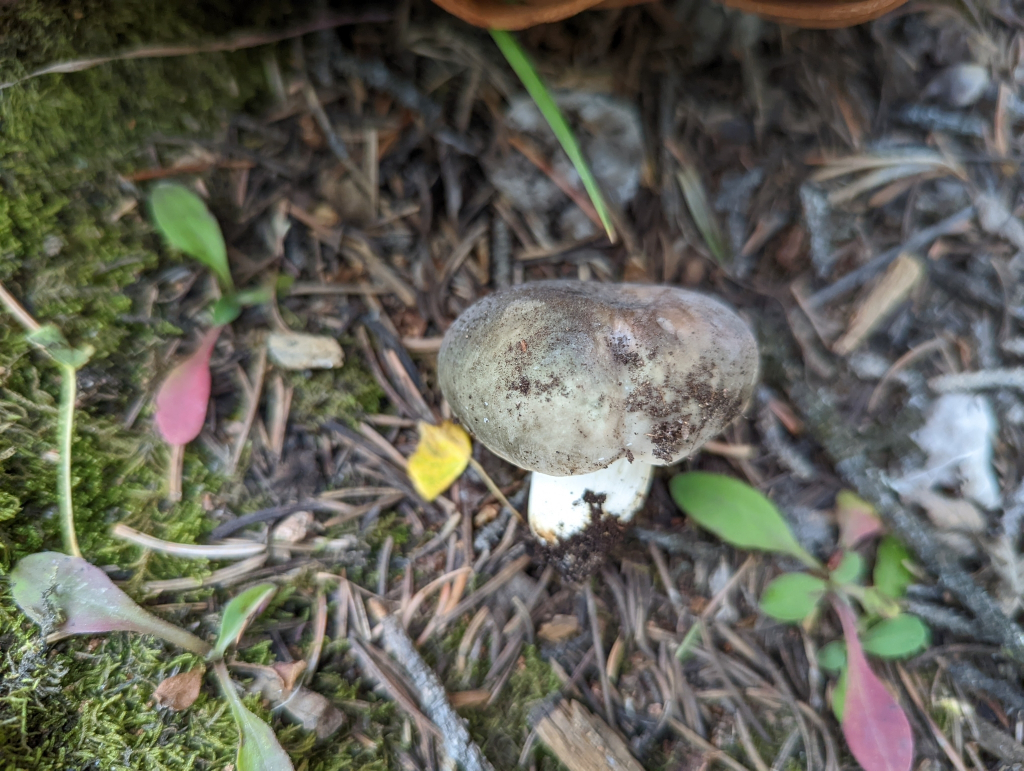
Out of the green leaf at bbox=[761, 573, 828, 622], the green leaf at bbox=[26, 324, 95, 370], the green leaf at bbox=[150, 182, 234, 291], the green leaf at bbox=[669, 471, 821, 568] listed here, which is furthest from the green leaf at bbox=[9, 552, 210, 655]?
the green leaf at bbox=[761, 573, 828, 622]

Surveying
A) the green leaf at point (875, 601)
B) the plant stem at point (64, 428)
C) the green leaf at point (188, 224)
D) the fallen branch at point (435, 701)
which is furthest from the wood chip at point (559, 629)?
the green leaf at point (188, 224)

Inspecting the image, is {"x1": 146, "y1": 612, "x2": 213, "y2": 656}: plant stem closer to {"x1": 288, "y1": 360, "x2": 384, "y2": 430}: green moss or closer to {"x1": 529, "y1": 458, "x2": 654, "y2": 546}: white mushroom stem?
{"x1": 288, "y1": 360, "x2": 384, "y2": 430}: green moss

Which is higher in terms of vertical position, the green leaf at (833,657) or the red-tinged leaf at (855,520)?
the red-tinged leaf at (855,520)

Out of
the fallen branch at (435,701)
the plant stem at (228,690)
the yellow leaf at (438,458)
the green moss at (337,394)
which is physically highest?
the green moss at (337,394)

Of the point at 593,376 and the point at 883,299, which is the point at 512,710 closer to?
the point at 593,376

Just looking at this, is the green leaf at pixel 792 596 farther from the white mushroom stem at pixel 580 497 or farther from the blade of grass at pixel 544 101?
the blade of grass at pixel 544 101

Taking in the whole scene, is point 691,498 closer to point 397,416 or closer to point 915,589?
point 915,589

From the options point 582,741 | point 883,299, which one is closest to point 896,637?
point 582,741
